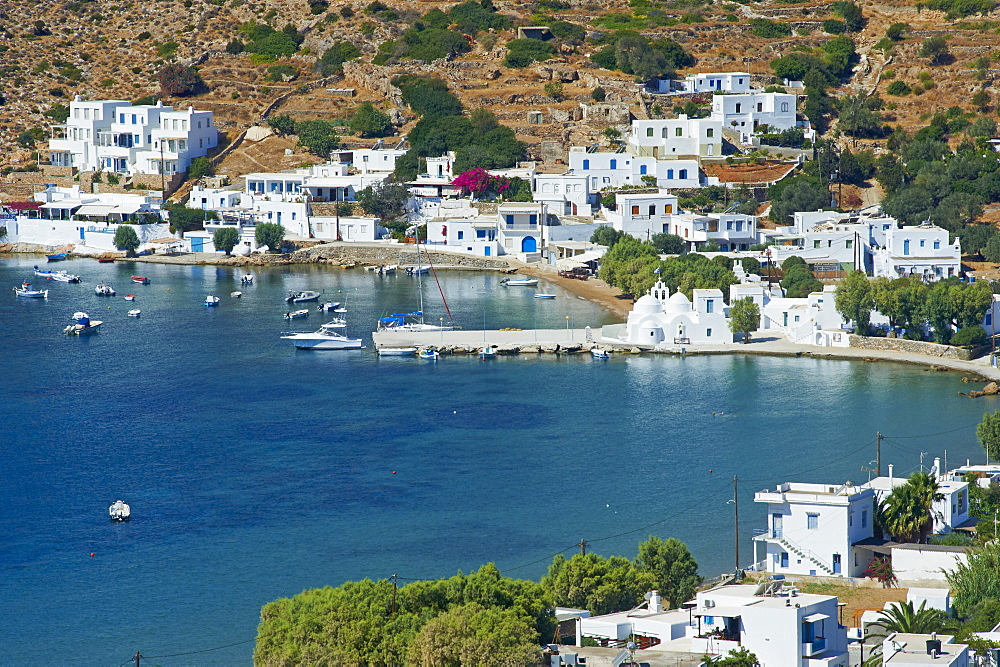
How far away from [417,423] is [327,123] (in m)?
48.0

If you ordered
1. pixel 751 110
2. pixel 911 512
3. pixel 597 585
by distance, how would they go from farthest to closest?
pixel 751 110 < pixel 911 512 < pixel 597 585

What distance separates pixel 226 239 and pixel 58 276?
365 inches

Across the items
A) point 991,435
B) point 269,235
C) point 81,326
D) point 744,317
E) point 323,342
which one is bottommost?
point 991,435

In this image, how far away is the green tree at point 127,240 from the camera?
281 feet

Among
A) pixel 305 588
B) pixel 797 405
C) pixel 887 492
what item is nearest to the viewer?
pixel 305 588

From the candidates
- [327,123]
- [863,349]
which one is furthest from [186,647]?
[327,123]

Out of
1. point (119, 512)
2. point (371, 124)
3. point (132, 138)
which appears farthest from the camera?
point (371, 124)

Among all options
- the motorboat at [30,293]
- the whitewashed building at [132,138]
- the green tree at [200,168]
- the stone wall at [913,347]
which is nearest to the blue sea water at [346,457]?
the stone wall at [913,347]

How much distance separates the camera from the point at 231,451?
47.2m

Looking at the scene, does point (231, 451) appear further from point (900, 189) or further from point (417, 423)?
point (900, 189)

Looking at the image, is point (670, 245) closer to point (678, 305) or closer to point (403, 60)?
point (678, 305)

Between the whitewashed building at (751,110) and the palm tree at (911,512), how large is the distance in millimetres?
53694

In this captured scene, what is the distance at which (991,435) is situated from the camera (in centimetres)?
4322

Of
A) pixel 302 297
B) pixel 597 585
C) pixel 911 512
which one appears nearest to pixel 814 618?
pixel 597 585
